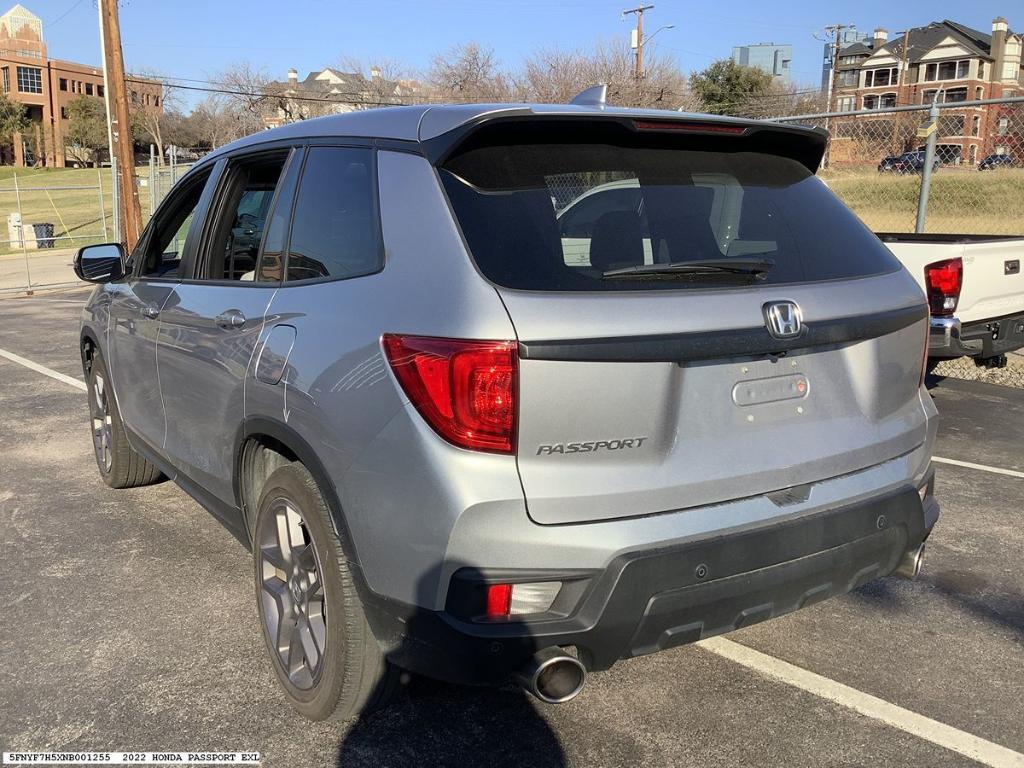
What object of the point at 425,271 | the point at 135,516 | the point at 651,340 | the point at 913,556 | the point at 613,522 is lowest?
the point at 135,516

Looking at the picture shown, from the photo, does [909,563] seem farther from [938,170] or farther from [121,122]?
[121,122]

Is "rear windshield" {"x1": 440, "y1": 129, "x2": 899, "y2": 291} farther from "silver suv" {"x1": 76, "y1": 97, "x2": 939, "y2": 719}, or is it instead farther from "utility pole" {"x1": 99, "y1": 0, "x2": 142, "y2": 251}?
"utility pole" {"x1": 99, "y1": 0, "x2": 142, "y2": 251}

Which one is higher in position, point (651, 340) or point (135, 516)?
point (651, 340)

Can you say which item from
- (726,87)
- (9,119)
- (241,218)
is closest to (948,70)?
(726,87)

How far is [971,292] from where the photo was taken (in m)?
6.29

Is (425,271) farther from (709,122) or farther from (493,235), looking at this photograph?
(709,122)

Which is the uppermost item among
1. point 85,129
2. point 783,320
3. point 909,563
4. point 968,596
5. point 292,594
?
point 85,129

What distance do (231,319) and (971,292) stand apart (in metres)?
5.04

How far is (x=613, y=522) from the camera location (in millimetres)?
2334

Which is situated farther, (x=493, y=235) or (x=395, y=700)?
(x=395, y=700)

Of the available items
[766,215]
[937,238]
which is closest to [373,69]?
[937,238]

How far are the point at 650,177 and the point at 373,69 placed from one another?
63401mm

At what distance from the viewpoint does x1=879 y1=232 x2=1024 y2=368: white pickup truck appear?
6.15 metres

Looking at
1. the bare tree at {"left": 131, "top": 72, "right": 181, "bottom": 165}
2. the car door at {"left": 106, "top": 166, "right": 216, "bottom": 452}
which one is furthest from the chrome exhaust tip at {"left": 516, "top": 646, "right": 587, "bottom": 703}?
the bare tree at {"left": 131, "top": 72, "right": 181, "bottom": 165}
